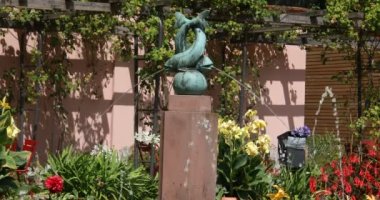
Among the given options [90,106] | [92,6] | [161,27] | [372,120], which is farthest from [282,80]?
[92,6]

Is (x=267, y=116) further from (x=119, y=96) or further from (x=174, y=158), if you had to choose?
(x=174, y=158)

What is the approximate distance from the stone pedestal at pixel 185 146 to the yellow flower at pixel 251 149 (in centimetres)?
166

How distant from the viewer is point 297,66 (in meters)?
14.2

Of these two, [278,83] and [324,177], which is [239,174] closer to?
[324,177]

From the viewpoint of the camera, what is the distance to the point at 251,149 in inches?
292

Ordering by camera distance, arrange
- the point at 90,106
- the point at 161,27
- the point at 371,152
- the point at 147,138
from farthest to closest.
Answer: the point at 90,106 → the point at 161,27 → the point at 147,138 → the point at 371,152

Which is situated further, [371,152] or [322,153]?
[322,153]

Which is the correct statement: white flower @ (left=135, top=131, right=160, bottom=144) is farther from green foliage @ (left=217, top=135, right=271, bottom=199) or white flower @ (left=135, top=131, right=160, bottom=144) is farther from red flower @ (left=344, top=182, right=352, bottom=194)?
red flower @ (left=344, top=182, right=352, bottom=194)

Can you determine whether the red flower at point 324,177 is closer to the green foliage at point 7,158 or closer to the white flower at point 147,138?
the white flower at point 147,138

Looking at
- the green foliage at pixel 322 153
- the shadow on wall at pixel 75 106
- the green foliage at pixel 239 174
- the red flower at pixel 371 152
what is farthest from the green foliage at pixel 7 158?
the shadow on wall at pixel 75 106

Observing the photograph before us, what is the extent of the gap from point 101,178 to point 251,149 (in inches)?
54.7

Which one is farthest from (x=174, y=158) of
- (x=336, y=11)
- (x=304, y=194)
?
(x=336, y=11)

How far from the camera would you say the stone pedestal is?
18.8ft

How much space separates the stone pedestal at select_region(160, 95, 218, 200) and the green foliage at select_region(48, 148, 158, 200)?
5.99ft
